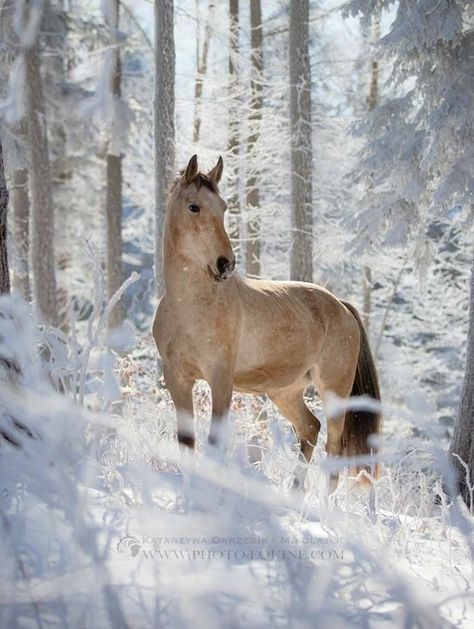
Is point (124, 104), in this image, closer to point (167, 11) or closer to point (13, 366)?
point (167, 11)

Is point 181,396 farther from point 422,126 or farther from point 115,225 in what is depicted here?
point 115,225

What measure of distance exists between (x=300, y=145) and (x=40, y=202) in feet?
16.6

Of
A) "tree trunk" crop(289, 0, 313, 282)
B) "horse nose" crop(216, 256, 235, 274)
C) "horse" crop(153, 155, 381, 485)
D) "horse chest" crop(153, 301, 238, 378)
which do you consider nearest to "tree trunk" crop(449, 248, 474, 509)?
"horse" crop(153, 155, 381, 485)

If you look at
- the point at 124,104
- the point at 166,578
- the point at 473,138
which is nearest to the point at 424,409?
the point at 166,578

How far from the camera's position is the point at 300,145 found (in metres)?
10.9

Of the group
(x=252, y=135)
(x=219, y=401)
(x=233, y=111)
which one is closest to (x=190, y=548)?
(x=219, y=401)

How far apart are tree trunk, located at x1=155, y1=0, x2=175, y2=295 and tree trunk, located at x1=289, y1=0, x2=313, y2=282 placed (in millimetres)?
2411

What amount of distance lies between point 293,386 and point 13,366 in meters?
2.40

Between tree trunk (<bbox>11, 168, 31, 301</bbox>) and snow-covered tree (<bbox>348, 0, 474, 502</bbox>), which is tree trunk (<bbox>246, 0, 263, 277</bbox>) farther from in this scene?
tree trunk (<bbox>11, 168, 31, 301</bbox>)

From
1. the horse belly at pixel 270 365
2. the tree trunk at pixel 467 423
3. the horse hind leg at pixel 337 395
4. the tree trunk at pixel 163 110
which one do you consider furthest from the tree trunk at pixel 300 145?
the horse belly at pixel 270 365

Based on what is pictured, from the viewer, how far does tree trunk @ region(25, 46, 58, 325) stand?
12.8m

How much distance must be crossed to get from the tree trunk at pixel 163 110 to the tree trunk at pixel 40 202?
15.2 feet

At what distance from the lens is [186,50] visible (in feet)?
47.9

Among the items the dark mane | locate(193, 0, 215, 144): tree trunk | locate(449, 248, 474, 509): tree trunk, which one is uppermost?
locate(193, 0, 215, 144): tree trunk
